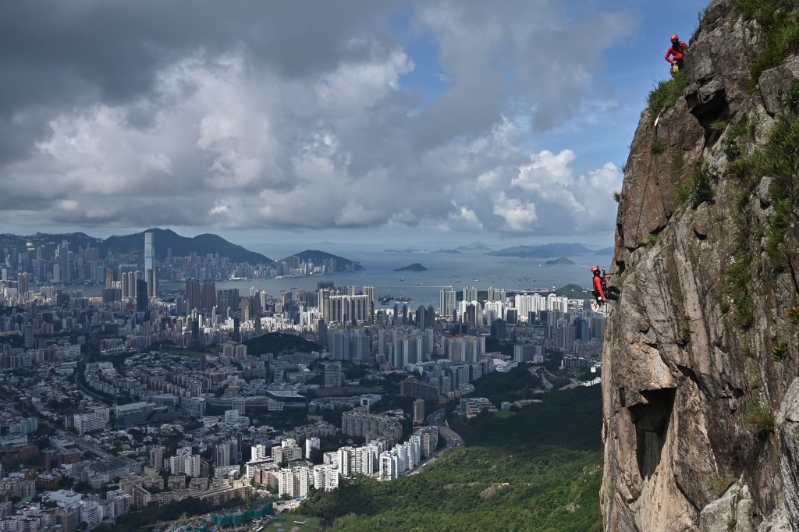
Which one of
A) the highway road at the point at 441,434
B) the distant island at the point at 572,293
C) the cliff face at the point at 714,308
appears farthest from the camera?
the distant island at the point at 572,293

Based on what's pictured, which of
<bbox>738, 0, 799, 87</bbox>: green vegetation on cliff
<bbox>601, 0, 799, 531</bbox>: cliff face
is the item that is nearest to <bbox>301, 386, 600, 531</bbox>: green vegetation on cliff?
<bbox>601, 0, 799, 531</bbox>: cliff face

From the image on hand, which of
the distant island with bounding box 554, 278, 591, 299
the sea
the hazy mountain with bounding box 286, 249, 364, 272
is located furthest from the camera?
the hazy mountain with bounding box 286, 249, 364, 272

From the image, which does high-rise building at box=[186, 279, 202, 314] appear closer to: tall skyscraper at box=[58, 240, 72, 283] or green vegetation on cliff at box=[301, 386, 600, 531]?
tall skyscraper at box=[58, 240, 72, 283]

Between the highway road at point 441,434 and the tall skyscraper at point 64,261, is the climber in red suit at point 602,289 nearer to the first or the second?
the highway road at point 441,434

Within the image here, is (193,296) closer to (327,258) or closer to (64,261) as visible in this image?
(64,261)

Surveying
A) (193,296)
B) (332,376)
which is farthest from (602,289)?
(193,296)

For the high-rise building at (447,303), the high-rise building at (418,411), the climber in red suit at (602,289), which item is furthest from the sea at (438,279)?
the climber in red suit at (602,289)

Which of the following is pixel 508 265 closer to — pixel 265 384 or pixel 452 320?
pixel 452 320
